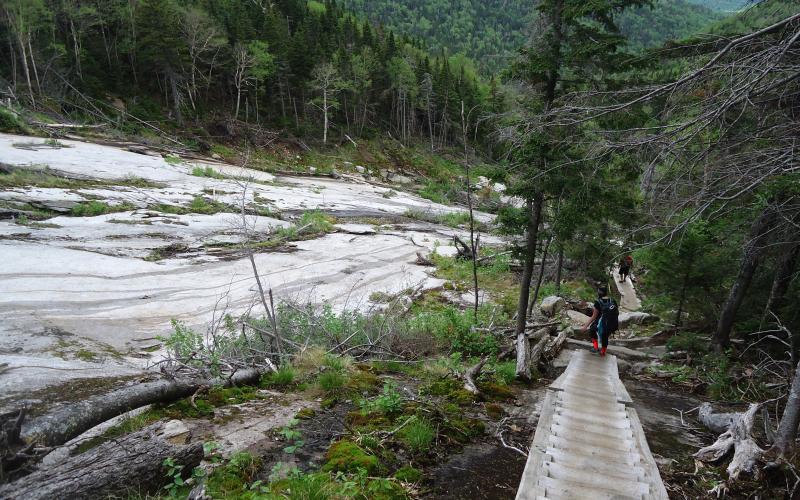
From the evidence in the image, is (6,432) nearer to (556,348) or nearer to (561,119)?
(561,119)

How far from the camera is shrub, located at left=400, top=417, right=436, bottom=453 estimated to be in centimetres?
470

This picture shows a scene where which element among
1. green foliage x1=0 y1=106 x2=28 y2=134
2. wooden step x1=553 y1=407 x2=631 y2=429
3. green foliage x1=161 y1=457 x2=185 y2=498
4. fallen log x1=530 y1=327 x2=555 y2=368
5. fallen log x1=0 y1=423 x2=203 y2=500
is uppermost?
green foliage x1=0 y1=106 x2=28 y2=134

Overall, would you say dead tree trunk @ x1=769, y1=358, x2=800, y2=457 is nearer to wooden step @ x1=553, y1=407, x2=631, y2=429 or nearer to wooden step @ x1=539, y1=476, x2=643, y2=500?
wooden step @ x1=553, y1=407, x2=631, y2=429

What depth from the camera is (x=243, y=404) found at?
5379 mm

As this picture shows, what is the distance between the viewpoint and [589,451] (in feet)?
15.6

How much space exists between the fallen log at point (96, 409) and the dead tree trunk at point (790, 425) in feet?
22.2

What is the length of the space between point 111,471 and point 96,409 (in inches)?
36.1

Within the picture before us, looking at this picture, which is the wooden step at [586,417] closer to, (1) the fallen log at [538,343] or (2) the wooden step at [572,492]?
(2) the wooden step at [572,492]

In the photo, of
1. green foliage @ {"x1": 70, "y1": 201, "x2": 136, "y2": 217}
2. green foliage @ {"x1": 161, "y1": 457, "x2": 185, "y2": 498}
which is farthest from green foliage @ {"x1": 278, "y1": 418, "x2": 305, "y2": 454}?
green foliage @ {"x1": 70, "y1": 201, "x2": 136, "y2": 217}

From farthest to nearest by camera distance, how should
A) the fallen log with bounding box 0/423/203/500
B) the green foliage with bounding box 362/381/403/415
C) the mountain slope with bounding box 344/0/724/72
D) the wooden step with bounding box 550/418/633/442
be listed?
1. the mountain slope with bounding box 344/0/724/72
2. the green foliage with bounding box 362/381/403/415
3. the wooden step with bounding box 550/418/633/442
4. the fallen log with bounding box 0/423/203/500

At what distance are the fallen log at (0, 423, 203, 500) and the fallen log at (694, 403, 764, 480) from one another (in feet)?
18.5

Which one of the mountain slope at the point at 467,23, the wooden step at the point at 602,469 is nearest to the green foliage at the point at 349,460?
the wooden step at the point at 602,469

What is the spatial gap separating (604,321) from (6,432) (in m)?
9.79

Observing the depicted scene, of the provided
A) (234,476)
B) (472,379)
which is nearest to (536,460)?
(472,379)
